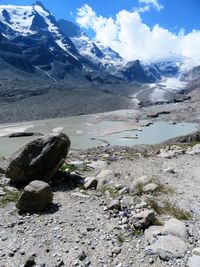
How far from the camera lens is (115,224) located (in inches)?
491

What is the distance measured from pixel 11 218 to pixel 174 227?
18.0ft

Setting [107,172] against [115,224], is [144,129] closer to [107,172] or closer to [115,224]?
[107,172]

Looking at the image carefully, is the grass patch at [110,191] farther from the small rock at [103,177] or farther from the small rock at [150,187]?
the small rock at [150,187]

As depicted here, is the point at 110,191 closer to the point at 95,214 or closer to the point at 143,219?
the point at 95,214

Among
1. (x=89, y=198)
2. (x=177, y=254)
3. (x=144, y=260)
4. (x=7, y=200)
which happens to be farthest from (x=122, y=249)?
(x=7, y=200)

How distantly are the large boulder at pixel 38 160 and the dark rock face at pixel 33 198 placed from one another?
2919 mm

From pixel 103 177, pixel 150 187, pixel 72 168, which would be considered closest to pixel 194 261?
pixel 150 187

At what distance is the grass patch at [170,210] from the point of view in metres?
12.9

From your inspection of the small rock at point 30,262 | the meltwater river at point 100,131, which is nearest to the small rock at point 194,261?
the small rock at point 30,262

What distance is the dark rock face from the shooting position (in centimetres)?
1366

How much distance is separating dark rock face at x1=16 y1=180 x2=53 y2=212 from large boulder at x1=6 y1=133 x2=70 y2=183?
2.92m

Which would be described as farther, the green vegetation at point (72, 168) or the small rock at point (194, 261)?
the green vegetation at point (72, 168)

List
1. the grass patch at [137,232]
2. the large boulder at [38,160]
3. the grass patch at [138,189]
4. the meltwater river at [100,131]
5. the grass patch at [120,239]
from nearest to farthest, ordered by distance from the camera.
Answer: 1. the grass patch at [120,239]
2. the grass patch at [137,232]
3. the grass patch at [138,189]
4. the large boulder at [38,160]
5. the meltwater river at [100,131]

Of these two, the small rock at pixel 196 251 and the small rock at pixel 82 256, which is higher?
the small rock at pixel 196 251
